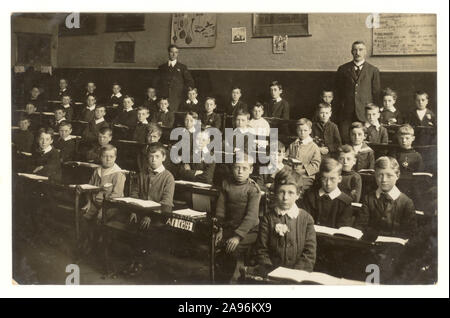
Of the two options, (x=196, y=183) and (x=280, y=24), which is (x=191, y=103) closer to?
(x=196, y=183)

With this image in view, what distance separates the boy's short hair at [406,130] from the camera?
127 inches

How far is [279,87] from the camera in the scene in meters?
3.33

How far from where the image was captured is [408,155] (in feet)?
10.5

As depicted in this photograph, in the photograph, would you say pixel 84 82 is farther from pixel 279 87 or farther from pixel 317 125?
pixel 317 125

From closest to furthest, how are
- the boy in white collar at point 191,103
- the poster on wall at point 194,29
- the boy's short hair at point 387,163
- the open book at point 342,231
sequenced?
the open book at point 342,231
the boy's short hair at point 387,163
the poster on wall at point 194,29
the boy in white collar at point 191,103

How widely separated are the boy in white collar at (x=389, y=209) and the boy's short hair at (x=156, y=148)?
1.51 meters

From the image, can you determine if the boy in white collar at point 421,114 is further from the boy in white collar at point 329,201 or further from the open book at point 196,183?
the open book at point 196,183

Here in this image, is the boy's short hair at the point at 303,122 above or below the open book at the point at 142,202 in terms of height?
above

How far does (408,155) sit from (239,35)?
151cm

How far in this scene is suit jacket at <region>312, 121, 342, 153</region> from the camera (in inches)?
128

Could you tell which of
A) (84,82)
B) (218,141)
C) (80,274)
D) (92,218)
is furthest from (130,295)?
(84,82)

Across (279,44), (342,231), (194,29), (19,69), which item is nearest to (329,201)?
(342,231)

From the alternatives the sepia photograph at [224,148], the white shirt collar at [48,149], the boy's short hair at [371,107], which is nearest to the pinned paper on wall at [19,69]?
the sepia photograph at [224,148]

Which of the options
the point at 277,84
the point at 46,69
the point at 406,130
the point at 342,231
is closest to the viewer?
the point at 342,231
